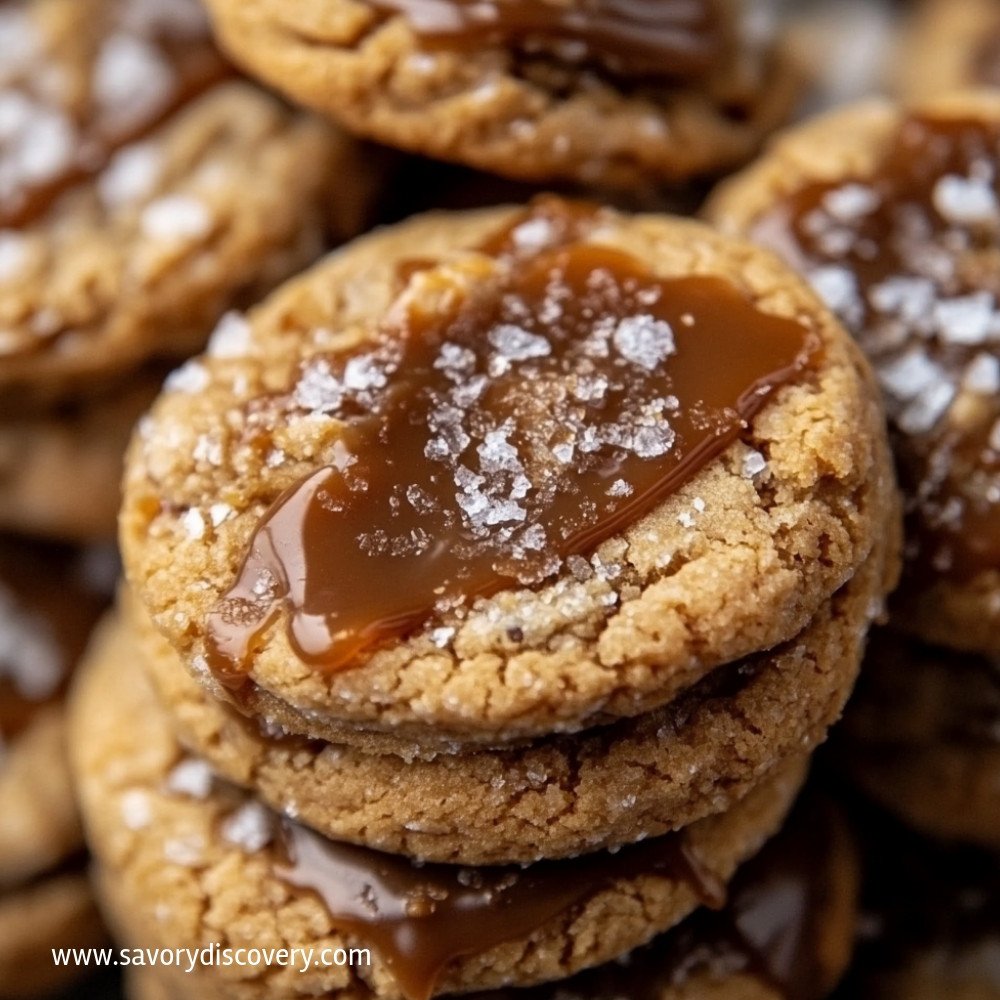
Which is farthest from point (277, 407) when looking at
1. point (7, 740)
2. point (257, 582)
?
point (7, 740)

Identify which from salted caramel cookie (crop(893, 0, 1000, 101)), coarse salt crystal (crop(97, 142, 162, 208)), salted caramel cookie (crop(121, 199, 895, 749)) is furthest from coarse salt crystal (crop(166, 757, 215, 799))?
salted caramel cookie (crop(893, 0, 1000, 101))

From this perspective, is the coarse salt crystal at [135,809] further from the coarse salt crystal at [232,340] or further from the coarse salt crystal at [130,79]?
the coarse salt crystal at [130,79]

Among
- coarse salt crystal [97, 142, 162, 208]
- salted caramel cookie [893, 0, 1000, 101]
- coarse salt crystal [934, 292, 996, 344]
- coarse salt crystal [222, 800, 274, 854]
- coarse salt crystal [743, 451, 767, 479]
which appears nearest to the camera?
coarse salt crystal [743, 451, 767, 479]

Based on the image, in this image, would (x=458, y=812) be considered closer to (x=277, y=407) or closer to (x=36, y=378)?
(x=277, y=407)

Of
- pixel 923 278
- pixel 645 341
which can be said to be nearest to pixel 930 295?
pixel 923 278

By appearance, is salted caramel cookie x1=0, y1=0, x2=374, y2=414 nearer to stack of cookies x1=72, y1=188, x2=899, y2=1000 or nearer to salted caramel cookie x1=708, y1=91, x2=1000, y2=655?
stack of cookies x1=72, y1=188, x2=899, y2=1000

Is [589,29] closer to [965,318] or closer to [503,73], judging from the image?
[503,73]
